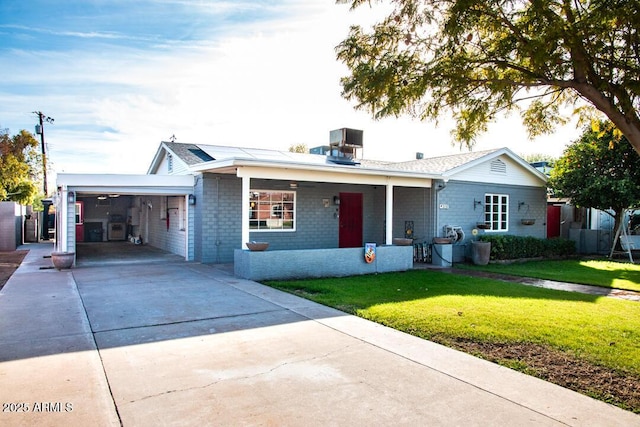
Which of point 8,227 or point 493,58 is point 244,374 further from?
point 8,227

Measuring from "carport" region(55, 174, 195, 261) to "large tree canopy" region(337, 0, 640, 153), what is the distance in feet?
29.6

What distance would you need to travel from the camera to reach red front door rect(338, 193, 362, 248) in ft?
51.1

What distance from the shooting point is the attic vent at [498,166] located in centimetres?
1605

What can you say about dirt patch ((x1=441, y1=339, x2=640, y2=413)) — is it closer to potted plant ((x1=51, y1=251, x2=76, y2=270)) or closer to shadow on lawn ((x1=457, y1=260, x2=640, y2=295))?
shadow on lawn ((x1=457, y1=260, x2=640, y2=295))

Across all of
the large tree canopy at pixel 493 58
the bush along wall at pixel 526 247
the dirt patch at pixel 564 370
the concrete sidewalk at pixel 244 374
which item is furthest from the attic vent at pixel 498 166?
the dirt patch at pixel 564 370

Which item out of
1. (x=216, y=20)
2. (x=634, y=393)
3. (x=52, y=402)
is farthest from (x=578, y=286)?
(x=52, y=402)

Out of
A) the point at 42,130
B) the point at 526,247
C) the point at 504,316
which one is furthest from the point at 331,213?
the point at 42,130

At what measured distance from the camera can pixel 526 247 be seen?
51.0 ft

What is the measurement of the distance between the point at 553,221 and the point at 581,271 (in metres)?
7.34

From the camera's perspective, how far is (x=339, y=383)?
14.0 ft

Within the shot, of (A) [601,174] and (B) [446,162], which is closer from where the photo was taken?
(A) [601,174]

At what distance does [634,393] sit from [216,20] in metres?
8.24

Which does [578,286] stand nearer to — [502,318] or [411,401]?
[502,318]

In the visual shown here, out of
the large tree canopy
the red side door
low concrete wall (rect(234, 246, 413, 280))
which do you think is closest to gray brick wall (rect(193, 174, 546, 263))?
the red side door
